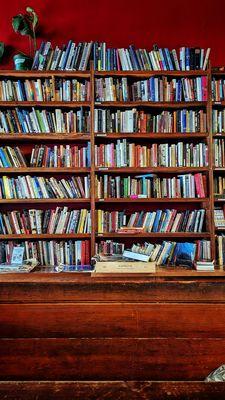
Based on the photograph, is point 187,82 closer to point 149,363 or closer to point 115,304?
point 115,304

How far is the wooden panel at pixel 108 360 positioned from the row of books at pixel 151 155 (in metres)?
1.60

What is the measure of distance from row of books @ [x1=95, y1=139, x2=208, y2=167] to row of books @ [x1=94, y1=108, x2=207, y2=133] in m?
0.14

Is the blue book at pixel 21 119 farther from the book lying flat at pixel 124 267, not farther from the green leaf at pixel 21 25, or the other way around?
the book lying flat at pixel 124 267

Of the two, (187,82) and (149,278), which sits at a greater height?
(187,82)

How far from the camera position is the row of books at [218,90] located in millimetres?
3262

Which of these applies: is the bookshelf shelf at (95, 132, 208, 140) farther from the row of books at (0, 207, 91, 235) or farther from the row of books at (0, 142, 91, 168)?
the row of books at (0, 207, 91, 235)

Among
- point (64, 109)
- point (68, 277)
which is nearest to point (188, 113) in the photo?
point (64, 109)

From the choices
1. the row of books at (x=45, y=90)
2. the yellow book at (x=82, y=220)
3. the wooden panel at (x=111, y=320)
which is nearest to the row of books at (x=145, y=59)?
the row of books at (x=45, y=90)

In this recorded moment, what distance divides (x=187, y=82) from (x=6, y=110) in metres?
1.70

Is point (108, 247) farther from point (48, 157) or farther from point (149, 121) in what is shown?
point (149, 121)

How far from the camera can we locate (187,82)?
10.7 feet

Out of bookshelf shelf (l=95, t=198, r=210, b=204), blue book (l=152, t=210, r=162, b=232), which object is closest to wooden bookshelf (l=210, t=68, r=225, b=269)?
bookshelf shelf (l=95, t=198, r=210, b=204)

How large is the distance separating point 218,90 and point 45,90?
63.1 inches

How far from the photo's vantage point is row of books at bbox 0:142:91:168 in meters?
3.24
